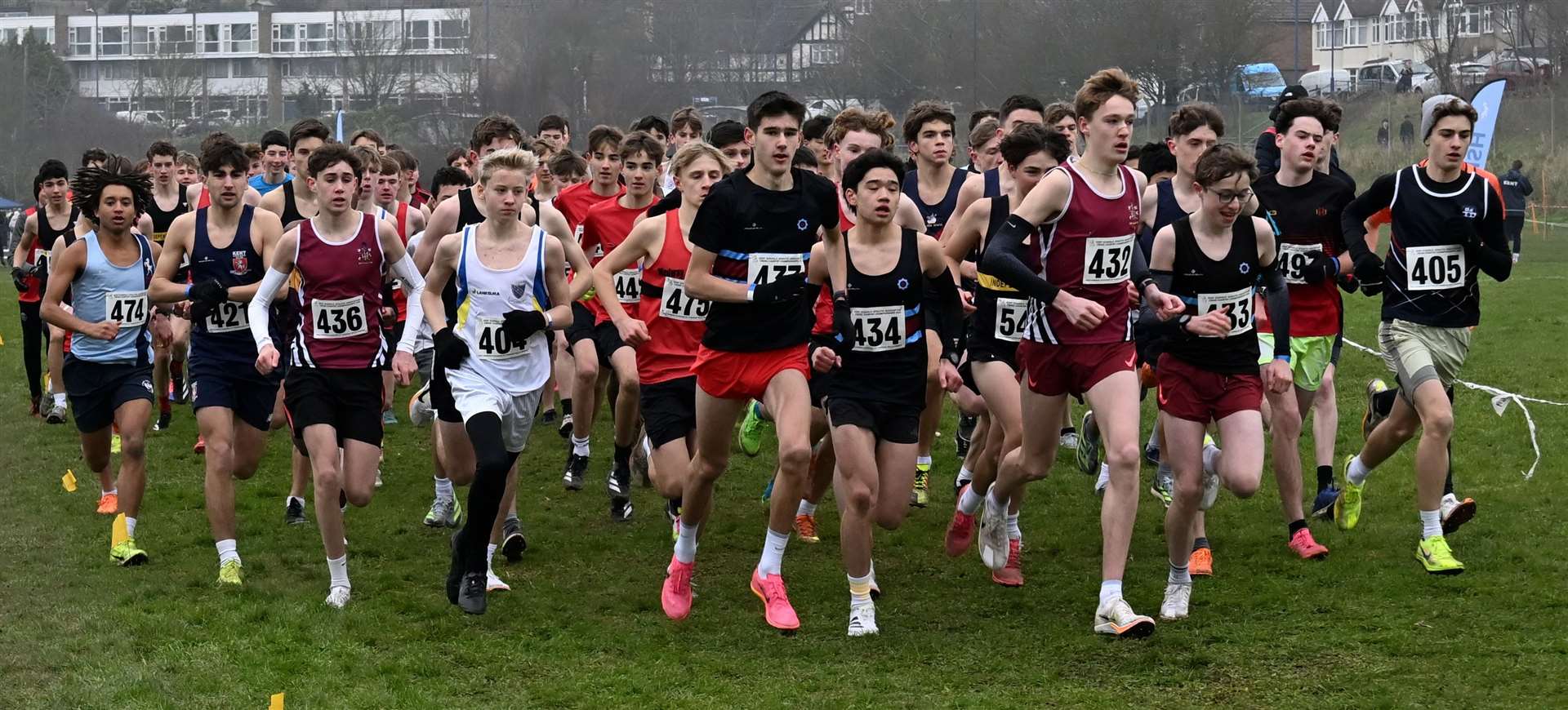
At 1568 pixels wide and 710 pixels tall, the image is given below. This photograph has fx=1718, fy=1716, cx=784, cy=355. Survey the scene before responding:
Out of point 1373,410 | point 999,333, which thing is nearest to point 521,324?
point 999,333

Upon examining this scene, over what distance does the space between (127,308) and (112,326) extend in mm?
419

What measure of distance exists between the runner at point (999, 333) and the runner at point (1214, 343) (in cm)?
83

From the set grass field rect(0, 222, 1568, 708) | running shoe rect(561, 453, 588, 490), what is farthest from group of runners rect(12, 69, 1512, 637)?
running shoe rect(561, 453, 588, 490)

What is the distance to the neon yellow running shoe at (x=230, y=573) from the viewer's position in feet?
27.7

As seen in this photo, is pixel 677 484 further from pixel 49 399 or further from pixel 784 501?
pixel 49 399

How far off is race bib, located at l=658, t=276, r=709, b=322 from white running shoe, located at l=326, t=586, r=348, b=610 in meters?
2.16

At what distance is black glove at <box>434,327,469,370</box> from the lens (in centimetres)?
762

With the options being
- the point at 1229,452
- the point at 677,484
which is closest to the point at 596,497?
the point at 677,484

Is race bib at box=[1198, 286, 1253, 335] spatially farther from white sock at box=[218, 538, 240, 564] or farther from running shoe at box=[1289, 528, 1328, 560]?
white sock at box=[218, 538, 240, 564]

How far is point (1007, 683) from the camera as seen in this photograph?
6605 millimetres

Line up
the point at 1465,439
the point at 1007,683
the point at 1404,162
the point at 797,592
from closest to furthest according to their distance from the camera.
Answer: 1. the point at 1007,683
2. the point at 797,592
3. the point at 1465,439
4. the point at 1404,162

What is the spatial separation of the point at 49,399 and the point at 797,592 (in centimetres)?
923

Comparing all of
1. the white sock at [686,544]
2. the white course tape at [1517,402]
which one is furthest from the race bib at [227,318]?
the white course tape at [1517,402]

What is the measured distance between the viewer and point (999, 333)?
28.0 feet
